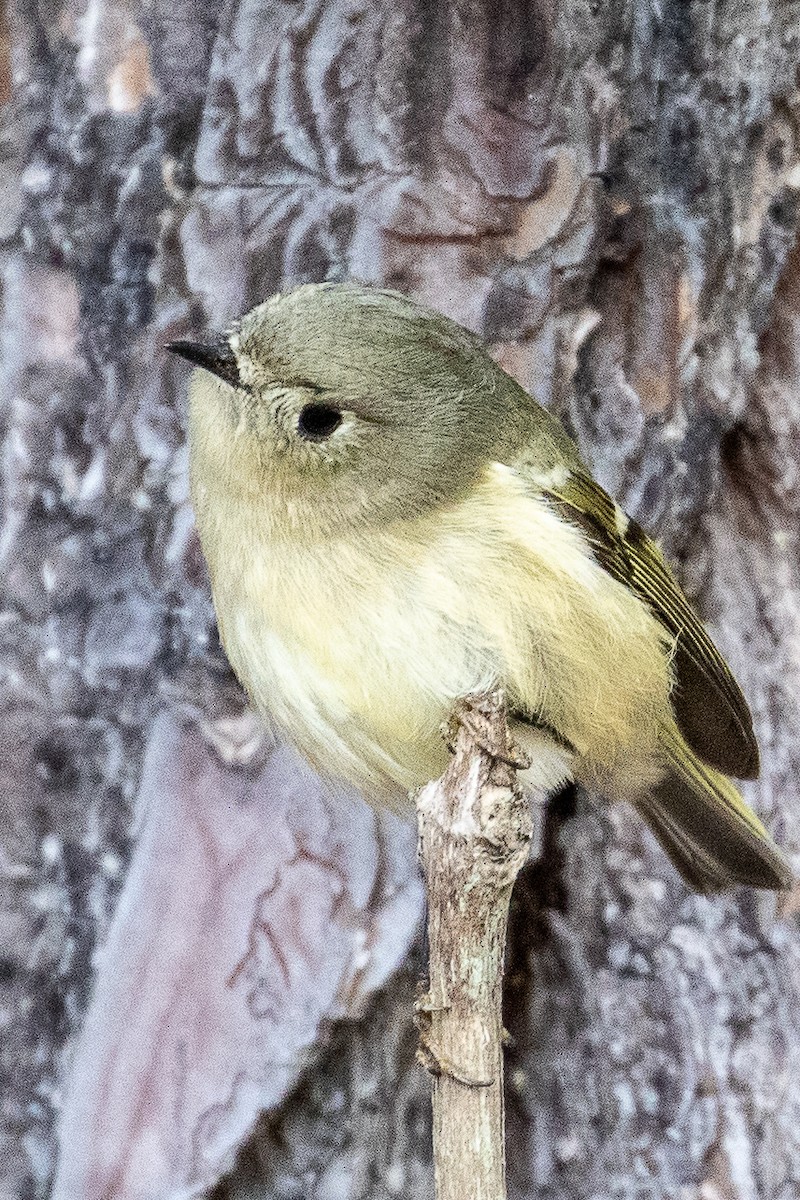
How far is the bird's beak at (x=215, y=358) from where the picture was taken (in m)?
1.36

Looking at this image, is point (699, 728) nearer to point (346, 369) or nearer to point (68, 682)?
point (346, 369)

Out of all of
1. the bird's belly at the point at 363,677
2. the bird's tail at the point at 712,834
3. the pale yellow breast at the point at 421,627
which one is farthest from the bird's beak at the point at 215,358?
the bird's tail at the point at 712,834

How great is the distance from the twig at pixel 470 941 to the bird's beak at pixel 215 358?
46 centimetres

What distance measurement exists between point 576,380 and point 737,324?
26cm

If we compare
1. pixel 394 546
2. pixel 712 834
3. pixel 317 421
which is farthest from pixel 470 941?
pixel 712 834

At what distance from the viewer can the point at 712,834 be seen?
176 cm

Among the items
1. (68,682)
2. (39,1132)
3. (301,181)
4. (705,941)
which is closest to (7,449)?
(68,682)

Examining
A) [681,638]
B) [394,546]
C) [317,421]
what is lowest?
[681,638]

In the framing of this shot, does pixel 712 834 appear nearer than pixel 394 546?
No

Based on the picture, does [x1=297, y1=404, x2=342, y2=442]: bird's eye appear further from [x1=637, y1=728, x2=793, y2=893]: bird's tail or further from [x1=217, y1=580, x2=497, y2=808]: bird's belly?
[x1=637, y1=728, x2=793, y2=893]: bird's tail

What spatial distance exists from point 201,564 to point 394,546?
48 centimetres

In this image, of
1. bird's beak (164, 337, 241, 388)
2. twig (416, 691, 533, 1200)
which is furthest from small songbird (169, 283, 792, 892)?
twig (416, 691, 533, 1200)

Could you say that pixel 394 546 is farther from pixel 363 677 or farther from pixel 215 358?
pixel 215 358

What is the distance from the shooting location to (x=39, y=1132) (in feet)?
5.84
